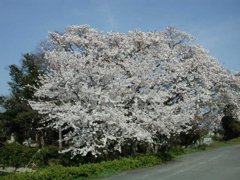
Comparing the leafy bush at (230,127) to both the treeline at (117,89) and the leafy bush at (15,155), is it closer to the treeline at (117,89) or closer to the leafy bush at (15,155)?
the treeline at (117,89)

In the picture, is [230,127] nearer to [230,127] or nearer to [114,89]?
[230,127]

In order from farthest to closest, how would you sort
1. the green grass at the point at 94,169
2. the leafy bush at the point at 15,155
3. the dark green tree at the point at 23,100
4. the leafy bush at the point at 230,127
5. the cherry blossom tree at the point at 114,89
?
the leafy bush at the point at 230,127
the dark green tree at the point at 23,100
the leafy bush at the point at 15,155
the cherry blossom tree at the point at 114,89
the green grass at the point at 94,169

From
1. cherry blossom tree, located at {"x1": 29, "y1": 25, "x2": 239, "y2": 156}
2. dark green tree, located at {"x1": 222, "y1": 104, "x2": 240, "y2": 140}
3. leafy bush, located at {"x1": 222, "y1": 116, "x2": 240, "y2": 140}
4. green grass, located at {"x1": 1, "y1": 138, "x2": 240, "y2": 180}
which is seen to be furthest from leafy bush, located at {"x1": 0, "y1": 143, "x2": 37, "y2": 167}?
leafy bush, located at {"x1": 222, "y1": 116, "x2": 240, "y2": 140}

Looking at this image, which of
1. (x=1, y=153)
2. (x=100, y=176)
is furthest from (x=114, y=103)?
(x=1, y=153)

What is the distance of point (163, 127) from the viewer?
2625 cm

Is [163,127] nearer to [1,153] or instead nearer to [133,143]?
[133,143]

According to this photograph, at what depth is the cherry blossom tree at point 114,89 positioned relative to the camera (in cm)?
2370

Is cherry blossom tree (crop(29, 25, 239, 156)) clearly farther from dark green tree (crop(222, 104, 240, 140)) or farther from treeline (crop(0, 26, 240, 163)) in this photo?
dark green tree (crop(222, 104, 240, 140))

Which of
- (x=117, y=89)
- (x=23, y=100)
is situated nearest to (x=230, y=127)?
(x=23, y=100)

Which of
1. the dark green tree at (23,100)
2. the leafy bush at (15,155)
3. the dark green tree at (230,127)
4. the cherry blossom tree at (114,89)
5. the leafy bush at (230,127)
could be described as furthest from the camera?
the leafy bush at (230,127)

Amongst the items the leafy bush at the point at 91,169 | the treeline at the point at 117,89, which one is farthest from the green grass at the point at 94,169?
the treeline at the point at 117,89

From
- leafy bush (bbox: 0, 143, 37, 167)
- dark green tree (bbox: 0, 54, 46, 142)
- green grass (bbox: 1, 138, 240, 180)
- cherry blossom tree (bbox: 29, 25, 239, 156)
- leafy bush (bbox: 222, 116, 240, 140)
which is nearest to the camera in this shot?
green grass (bbox: 1, 138, 240, 180)

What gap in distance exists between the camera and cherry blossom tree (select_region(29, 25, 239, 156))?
933 inches

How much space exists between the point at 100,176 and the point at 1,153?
13.3 meters
